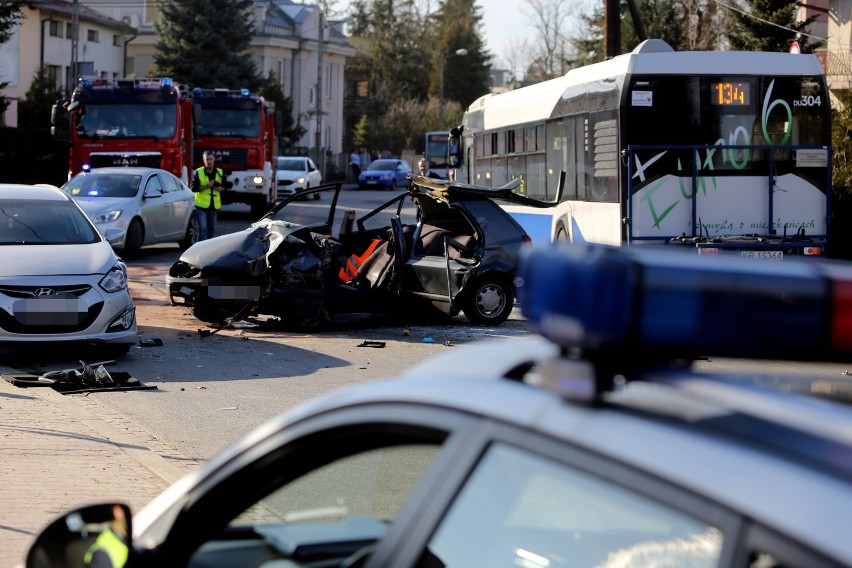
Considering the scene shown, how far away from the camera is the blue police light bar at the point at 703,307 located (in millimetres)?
1655

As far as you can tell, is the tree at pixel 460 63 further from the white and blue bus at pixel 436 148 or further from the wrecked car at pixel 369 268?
the wrecked car at pixel 369 268

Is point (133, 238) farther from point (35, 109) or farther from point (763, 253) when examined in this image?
point (35, 109)

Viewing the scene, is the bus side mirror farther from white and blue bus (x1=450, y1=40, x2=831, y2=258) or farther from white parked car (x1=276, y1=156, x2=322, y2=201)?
white parked car (x1=276, y1=156, x2=322, y2=201)

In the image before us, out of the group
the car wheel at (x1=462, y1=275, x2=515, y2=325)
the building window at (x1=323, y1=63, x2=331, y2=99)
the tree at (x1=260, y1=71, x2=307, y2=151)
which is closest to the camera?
the car wheel at (x1=462, y1=275, x2=515, y2=325)

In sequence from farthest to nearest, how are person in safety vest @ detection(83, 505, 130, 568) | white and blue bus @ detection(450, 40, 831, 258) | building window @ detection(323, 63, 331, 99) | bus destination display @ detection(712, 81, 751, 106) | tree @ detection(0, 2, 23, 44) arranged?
1. building window @ detection(323, 63, 331, 99)
2. tree @ detection(0, 2, 23, 44)
3. bus destination display @ detection(712, 81, 751, 106)
4. white and blue bus @ detection(450, 40, 831, 258)
5. person in safety vest @ detection(83, 505, 130, 568)

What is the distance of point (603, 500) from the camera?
1945mm

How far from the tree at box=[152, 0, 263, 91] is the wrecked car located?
142 feet

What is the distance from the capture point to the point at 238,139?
31.5 metres

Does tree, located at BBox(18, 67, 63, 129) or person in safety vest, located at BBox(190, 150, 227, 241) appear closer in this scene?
person in safety vest, located at BBox(190, 150, 227, 241)

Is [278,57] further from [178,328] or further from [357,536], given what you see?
[357,536]

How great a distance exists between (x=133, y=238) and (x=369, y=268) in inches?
304

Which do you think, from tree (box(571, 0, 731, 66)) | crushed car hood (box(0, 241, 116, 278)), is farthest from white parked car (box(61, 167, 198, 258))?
tree (box(571, 0, 731, 66))

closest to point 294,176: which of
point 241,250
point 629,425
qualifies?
point 241,250

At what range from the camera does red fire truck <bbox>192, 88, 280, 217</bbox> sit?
3141 centimetres
